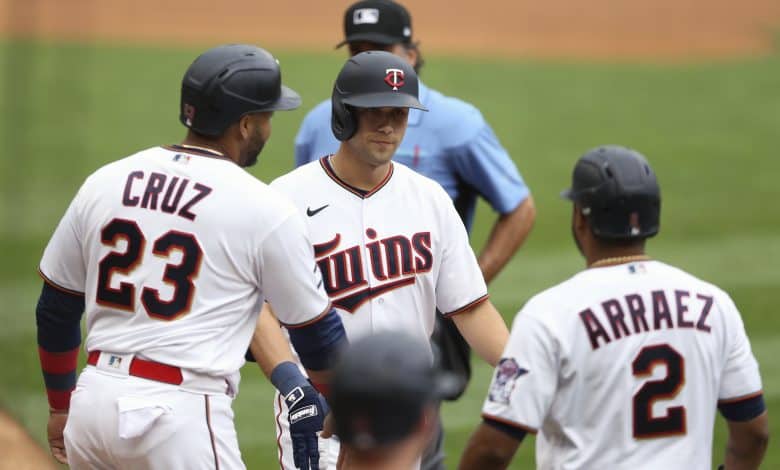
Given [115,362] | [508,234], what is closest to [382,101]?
[115,362]

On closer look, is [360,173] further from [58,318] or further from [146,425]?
[146,425]

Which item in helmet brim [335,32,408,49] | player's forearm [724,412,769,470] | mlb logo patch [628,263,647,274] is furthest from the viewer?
helmet brim [335,32,408,49]

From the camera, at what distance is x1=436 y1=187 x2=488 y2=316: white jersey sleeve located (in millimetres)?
3832

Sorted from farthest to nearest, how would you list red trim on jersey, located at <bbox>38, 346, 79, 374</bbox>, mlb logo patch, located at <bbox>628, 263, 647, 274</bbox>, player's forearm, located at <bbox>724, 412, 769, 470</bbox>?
red trim on jersey, located at <bbox>38, 346, 79, 374</bbox> < player's forearm, located at <bbox>724, 412, 769, 470</bbox> < mlb logo patch, located at <bbox>628, 263, 647, 274</bbox>

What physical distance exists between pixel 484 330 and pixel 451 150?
4.14ft

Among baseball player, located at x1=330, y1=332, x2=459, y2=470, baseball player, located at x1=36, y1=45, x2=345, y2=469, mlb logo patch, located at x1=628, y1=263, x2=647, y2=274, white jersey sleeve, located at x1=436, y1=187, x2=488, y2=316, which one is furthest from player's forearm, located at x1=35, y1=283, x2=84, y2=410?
baseball player, located at x1=330, y1=332, x2=459, y2=470

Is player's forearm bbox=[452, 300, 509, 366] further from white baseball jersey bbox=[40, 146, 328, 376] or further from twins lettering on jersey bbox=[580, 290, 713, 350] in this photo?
twins lettering on jersey bbox=[580, 290, 713, 350]

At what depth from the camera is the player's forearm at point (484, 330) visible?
3807mm

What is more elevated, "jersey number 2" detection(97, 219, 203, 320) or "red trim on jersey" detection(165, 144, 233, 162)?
"red trim on jersey" detection(165, 144, 233, 162)

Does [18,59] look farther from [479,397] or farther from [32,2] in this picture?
[479,397]

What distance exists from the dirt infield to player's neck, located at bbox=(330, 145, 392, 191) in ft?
38.8

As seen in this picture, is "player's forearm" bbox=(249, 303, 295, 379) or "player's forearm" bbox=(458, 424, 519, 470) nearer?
"player's forearm" bbox=(458, 424, 519, 470)

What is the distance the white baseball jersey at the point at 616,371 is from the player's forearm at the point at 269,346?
935mm

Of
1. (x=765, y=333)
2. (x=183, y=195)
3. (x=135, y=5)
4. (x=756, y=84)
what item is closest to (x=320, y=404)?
(x=183, y=195)
